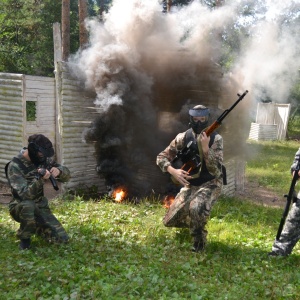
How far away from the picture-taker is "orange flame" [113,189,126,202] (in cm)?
903

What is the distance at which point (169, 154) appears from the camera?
21.1ft

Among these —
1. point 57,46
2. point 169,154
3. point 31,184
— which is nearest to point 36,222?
point 31,184

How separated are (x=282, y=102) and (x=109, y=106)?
2192 cm

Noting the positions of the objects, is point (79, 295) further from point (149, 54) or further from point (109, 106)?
point (149, 54)

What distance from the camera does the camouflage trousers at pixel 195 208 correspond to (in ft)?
18.9

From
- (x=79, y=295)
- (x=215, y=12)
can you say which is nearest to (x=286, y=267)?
(x=79, y=295)

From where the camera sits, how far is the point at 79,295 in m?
4.06

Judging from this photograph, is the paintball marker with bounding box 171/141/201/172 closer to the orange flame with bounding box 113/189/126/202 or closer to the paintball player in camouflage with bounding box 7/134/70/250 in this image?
the paintball player in camouflage with bounding box 7/134/70/250

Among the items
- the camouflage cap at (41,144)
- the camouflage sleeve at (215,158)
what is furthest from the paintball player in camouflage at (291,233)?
the camouflage cap at (41,144)

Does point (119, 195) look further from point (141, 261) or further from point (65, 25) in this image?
point (65, 25)

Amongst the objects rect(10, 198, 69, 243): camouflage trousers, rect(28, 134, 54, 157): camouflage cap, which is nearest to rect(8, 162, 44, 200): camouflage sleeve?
rect(10, 198, 69, 243): camouflage trousers

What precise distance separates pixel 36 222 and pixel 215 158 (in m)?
2.84

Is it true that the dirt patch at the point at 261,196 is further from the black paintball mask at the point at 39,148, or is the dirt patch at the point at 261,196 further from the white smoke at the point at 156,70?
the black paintball mask at the point at 39,148

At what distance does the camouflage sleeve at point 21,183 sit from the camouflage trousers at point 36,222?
12 centimetres
